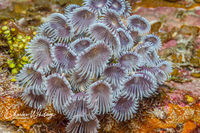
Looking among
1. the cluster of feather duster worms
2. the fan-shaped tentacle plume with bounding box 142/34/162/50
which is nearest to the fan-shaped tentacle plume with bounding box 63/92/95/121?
the cluster of feather duster worms

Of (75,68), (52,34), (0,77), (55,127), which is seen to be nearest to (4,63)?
(0,77)

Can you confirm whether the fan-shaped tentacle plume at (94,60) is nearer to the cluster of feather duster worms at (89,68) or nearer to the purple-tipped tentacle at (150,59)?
the cluster of feather duster worms at (89,68)

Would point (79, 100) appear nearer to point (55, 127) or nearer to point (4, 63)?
point (55, 127)

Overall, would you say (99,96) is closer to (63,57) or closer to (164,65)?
(63,57)

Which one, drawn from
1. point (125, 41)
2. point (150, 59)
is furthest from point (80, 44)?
point (150, 59)

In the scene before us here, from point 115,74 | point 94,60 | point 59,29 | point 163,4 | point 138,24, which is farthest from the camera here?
point 163,4

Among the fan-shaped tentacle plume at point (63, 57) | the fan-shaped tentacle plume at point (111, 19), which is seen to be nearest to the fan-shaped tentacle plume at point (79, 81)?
the fan-shaped tentacle plume at point (63, 57)
